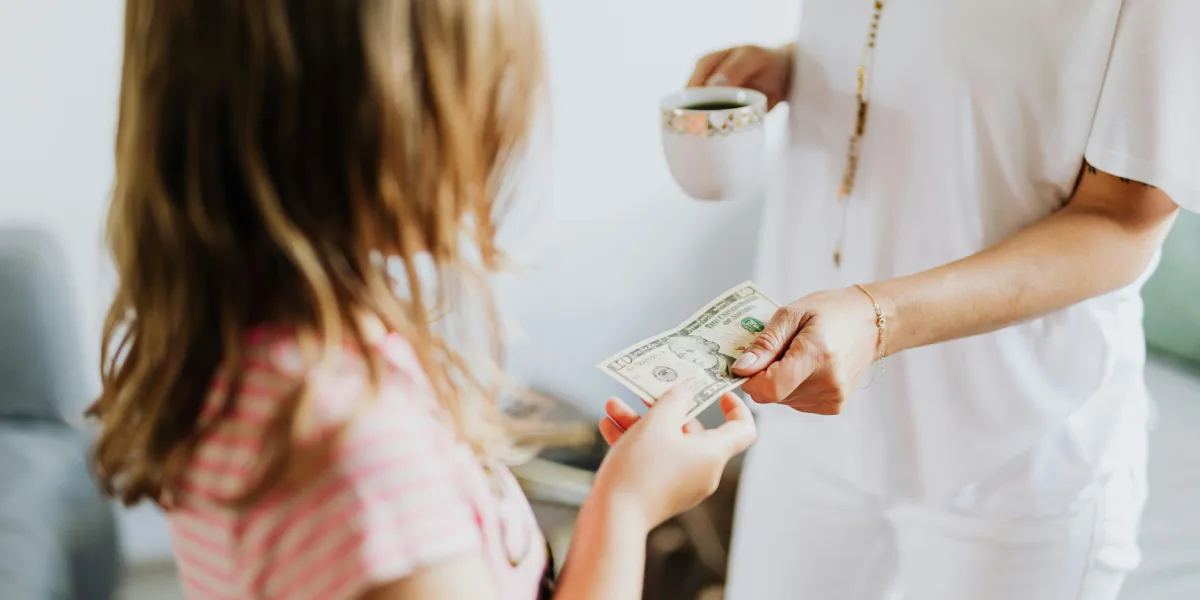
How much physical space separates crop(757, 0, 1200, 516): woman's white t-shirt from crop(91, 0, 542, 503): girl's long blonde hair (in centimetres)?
43

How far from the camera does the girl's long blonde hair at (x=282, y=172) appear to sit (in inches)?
18.5

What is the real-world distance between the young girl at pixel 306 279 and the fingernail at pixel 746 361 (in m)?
0.22

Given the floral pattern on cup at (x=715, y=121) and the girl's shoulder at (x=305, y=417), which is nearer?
the girl's shoulder at (x=305, y=417)

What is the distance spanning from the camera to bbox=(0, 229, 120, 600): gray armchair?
44.7 inches

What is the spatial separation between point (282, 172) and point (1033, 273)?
23.8 inches

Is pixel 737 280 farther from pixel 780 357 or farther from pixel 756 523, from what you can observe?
pixel 780 357

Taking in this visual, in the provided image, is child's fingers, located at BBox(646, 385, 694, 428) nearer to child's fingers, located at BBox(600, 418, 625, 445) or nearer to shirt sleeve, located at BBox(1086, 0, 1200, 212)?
child's fingers, located at BBox(600, 418, 625, 445)

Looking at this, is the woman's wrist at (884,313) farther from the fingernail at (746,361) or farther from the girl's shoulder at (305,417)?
the girl's shoulder at (305,417)

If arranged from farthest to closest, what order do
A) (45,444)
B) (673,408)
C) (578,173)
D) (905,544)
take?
(578,173) → (45,444) → (905,544) → (673,408)

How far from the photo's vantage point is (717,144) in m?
0.86

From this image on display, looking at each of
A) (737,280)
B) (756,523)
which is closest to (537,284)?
(737,280)

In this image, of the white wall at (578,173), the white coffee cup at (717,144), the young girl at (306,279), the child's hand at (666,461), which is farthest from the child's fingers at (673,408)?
the white wall at (578,173)

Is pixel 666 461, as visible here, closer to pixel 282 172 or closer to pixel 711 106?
pixel 282 172

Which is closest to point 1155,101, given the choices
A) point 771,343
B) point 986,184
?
point 986,184
